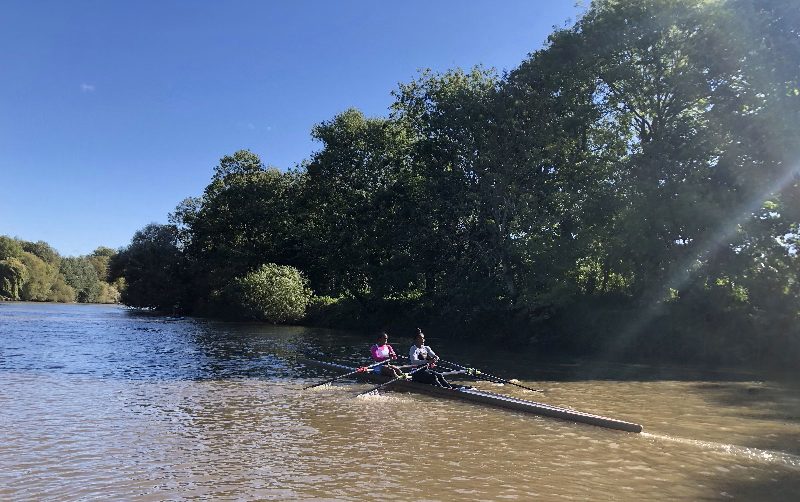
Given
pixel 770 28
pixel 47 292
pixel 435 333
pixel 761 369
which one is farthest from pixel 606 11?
pixel 47 292

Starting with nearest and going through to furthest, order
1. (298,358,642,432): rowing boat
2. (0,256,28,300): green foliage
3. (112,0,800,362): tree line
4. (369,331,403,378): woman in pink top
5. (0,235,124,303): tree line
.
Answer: (298,358,642,432): rowing boat < (369,331,403,378): woman in pink top < (112,0,800,362): tree line < (0,256,28,300): green foliage < (0,235,124,303): tree line

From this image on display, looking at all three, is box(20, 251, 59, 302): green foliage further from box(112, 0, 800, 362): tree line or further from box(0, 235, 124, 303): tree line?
box(112, 0, 800, 362): tree line

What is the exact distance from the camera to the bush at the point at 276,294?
175 feet

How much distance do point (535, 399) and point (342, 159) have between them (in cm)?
4169

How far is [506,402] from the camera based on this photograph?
46.4ft

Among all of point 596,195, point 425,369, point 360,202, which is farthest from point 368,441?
point 360,202

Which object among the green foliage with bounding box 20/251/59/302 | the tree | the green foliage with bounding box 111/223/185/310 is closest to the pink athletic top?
the tree

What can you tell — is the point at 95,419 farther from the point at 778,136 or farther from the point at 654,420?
the point at 778,136

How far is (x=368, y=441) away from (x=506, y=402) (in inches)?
168

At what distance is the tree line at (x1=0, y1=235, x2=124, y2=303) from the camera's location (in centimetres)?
10812

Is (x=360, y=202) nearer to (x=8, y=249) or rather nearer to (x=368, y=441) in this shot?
(x=368, y=441)

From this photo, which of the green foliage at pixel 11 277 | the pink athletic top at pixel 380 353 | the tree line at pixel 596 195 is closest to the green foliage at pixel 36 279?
the green foliage at pixel 11 277

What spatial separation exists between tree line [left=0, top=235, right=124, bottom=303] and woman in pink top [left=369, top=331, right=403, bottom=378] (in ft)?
283

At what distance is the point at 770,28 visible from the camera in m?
25.6
